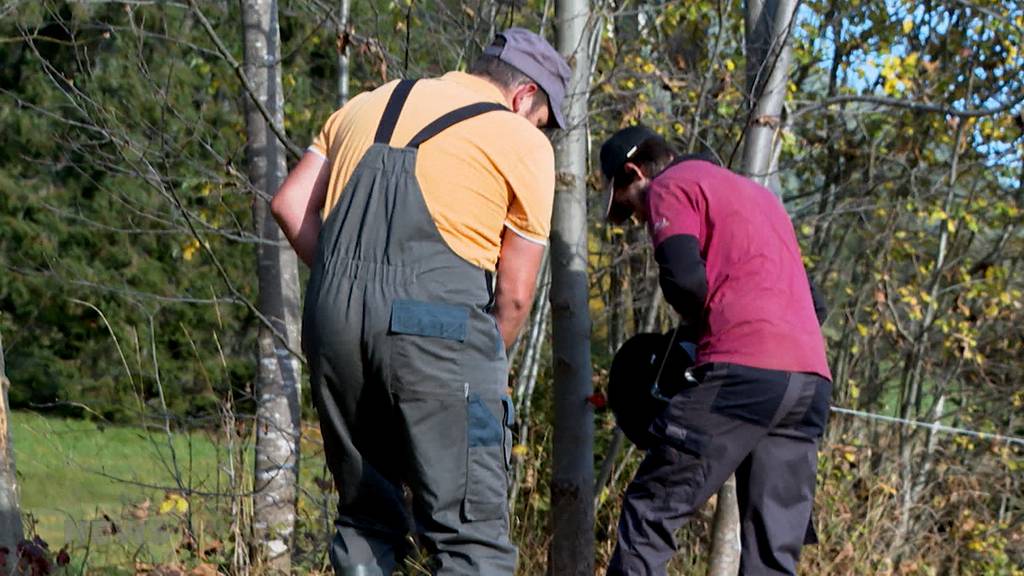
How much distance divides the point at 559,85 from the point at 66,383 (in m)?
10.2

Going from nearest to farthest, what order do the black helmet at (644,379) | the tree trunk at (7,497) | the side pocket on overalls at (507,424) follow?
the side pocket on overalls at (507,424)
the tree trunk at (7,497)
the black helmet at (644,379)

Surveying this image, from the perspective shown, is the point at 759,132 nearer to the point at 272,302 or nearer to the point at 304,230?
the point at 272,302

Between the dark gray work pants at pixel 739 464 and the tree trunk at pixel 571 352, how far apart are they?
72 centimetres

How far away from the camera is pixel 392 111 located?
3.41 metres

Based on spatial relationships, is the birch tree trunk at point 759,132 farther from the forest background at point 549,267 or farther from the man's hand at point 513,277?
the man's hand at point 513,277

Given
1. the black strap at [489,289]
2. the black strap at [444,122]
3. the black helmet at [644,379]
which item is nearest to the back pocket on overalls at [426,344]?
the black strap at [489,289]

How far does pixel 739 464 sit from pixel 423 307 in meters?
1.50

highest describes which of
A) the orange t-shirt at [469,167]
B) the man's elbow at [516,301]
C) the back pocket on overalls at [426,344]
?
the orange t-shirt at [469,167]

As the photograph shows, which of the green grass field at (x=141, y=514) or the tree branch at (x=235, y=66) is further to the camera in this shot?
the green grass field at (x=141, y=514)

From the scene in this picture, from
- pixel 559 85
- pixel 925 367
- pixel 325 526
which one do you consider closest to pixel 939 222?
pixel 925 367

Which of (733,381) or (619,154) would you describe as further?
(619,154)

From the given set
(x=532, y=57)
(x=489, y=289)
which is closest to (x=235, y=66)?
(x=532, y=57)

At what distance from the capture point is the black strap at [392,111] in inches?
133

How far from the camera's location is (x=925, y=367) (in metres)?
10.1
